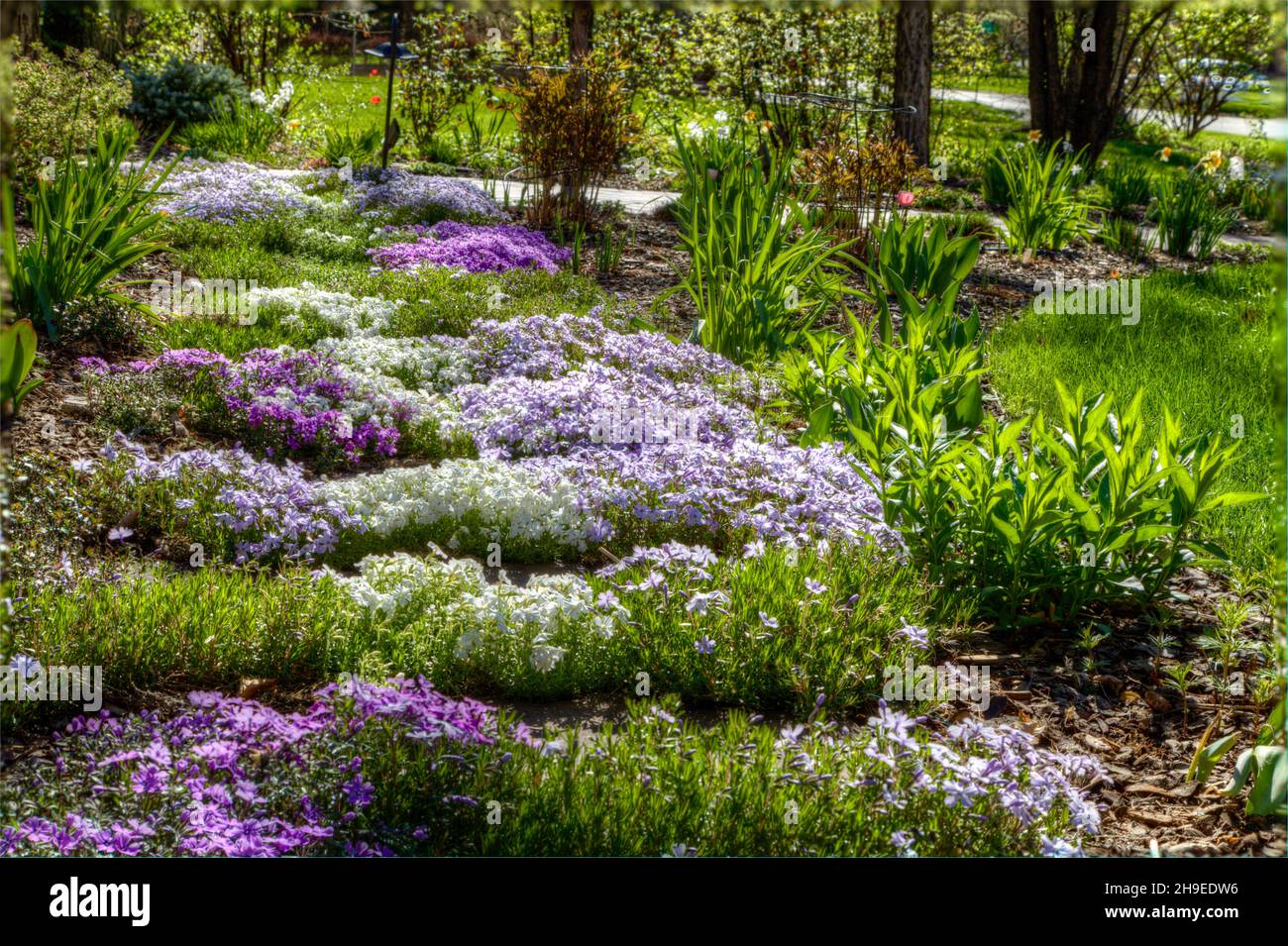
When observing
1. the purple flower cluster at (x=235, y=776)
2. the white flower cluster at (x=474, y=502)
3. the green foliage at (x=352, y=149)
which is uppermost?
the green foliage at (x=352, y=149)

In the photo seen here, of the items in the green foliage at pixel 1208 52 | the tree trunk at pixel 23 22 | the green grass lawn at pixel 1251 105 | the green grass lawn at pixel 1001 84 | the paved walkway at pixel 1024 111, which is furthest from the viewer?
the green grass lawn at pixel 1001 84

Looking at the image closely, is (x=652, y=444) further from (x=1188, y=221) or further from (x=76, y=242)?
(x=1188, y=221)

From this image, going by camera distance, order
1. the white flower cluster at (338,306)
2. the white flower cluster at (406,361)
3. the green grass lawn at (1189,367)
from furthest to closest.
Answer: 1. the white flower cluster at (338,306)
2. the white flower cluster at (406,361)
3. the green grass lawn at (1189,367)

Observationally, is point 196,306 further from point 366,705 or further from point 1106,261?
point 1106,261

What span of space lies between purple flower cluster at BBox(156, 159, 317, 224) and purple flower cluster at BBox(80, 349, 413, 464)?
3.36 meters

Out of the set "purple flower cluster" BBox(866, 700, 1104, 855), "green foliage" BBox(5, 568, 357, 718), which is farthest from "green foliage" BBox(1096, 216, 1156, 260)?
"green foliage" BBox(5, 568, 357, 718)

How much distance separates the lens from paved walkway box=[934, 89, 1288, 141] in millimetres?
23234

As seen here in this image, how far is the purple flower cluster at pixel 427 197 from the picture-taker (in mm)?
9469

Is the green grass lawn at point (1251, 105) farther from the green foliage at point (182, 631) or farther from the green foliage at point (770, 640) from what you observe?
the green foliage at point (182, 631)

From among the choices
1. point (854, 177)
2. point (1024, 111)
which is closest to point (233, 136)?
point (854, 177)

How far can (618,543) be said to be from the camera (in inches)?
167

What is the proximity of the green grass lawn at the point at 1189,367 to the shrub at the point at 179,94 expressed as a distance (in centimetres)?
1072

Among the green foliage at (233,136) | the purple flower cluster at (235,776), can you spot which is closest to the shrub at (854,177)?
the purple flower cluster at (235,776)

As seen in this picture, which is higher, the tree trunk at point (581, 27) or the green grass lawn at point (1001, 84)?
the green grass lawn at point (1001, 84)
